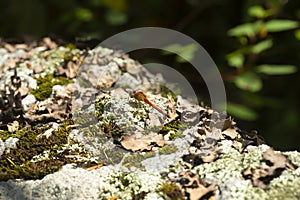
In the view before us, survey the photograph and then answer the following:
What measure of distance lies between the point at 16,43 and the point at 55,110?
2.76 ft

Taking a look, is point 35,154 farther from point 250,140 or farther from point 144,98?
point 250,140

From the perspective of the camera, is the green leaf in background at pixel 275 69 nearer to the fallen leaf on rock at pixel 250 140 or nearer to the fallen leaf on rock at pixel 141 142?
the fallen leaf on rock at pixel 250 140

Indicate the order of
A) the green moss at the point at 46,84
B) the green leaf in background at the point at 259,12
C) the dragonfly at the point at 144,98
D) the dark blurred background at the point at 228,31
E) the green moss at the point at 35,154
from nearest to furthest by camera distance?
the green moss at the point at 35,154 < the dragonfly at the point at 144,98 < the green moss at the point at 46,84 < the green leaf in background at the point at 259,12 < the dark blurred background at the point at 228,31

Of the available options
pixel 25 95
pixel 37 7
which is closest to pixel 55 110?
pixel 25 95

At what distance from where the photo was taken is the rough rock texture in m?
1.39

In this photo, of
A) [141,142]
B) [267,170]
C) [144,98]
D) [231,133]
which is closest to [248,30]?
[144,98]

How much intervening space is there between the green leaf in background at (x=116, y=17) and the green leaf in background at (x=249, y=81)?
2.94 feet

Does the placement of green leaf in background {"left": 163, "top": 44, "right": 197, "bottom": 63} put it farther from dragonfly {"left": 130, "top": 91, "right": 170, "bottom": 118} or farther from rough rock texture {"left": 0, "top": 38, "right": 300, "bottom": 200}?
dragonfly {"left": 130, "top": 91, "right": 170, "bottom": 118}

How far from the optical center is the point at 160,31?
371cm

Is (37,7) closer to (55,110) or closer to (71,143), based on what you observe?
(55,110)

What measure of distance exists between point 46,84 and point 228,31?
5.97 ft

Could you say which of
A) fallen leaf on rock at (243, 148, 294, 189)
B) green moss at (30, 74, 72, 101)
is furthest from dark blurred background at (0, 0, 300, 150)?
fallen leaf on rock at (243, 148, 294, 189)

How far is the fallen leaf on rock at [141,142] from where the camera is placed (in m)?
1.57

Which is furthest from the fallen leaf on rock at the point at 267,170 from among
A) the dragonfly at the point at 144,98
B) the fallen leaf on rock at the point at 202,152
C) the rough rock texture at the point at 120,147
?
the dragonfly at the point at 144,98
